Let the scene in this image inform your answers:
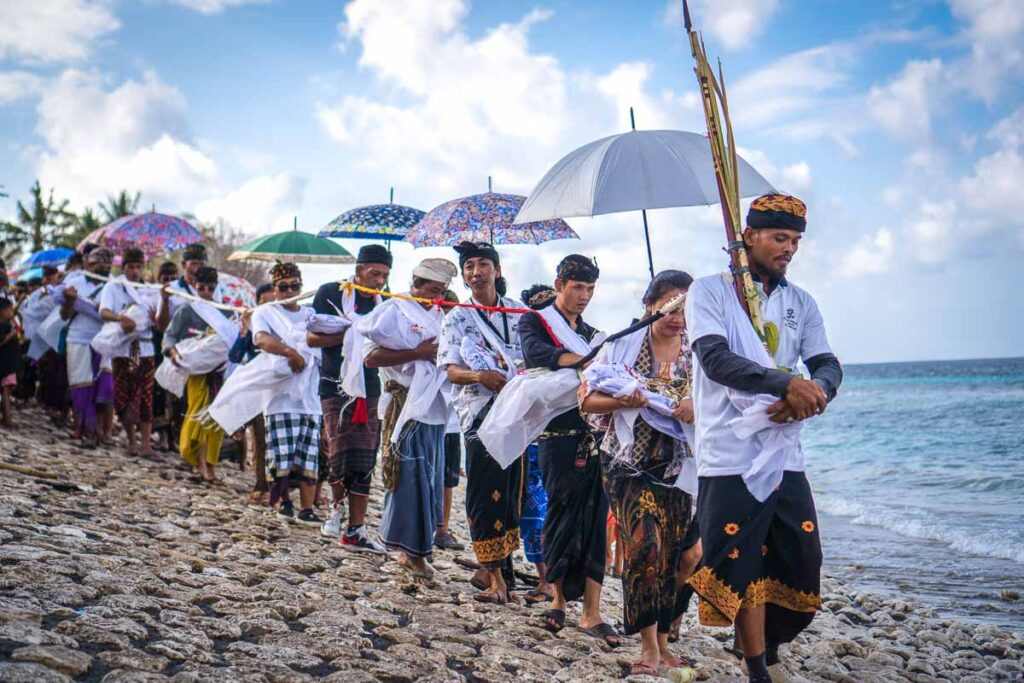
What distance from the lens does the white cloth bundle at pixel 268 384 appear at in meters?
8.60

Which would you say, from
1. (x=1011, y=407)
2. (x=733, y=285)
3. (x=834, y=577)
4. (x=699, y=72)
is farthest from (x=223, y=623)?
(x=1011, y=407)

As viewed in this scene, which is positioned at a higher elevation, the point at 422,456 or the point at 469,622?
the point at 422,456

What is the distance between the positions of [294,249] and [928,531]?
9.14 metres

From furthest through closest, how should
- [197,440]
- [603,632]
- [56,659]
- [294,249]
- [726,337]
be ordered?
[294,249], [197,440], [603,632], [726,337], [56,659]

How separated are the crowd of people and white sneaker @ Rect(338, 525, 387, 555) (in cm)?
2

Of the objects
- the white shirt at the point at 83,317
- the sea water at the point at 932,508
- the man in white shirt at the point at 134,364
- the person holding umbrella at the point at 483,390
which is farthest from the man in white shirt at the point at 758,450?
the white shirt at the point at 83,317

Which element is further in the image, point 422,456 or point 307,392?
point 307,392

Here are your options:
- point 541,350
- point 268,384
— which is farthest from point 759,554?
point 268,384

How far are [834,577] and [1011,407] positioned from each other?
2808cm

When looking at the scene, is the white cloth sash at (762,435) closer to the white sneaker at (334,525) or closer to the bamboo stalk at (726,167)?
the bamboo stalk at (726,167)

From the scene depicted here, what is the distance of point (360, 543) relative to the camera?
24.1ft

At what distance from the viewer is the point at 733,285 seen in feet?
13.3

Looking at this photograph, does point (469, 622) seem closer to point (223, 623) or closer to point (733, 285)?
point (223, 623)

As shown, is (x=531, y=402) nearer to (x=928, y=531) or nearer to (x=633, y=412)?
(x=633, y=412)
